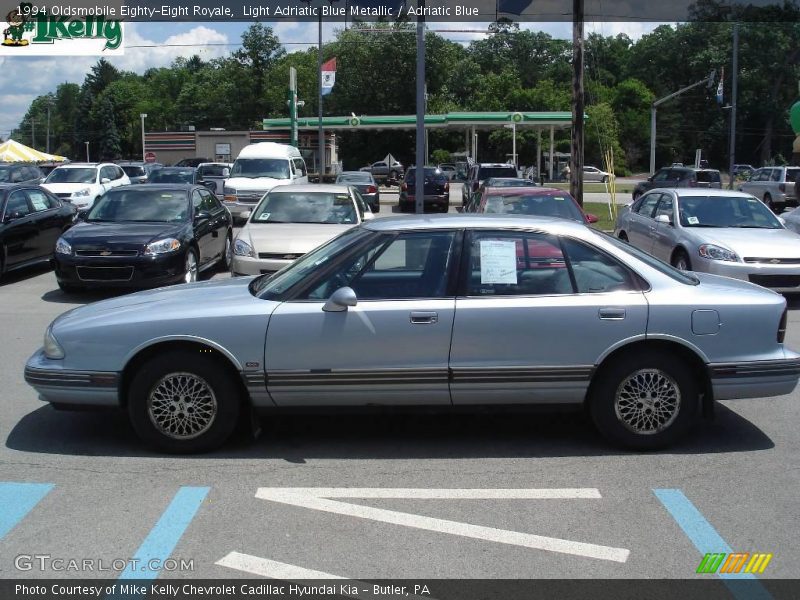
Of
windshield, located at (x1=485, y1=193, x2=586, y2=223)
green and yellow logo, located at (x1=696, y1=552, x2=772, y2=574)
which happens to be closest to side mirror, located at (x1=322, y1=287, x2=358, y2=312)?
green and yellow logo, located at (x1=696, y1=552, x2=772, y2=574)

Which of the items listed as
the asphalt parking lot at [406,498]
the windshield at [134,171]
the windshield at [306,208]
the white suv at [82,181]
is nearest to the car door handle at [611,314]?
the asphalt parking lot at [406,498]

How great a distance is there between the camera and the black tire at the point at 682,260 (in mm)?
12320

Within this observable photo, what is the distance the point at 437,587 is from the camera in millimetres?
3955

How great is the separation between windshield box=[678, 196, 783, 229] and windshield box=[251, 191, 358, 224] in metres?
5.02

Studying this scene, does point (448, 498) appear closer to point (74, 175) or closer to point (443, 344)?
point (443, 344)

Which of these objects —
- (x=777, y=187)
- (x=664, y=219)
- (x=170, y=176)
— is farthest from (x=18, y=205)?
(x=777, y=187)

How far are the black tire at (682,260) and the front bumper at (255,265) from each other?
5622 millimetres

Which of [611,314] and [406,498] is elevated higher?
[611,314]

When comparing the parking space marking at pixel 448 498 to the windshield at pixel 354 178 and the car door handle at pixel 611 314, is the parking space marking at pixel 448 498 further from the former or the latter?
the windshield at pixel 354 178

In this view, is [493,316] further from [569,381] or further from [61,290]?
[61,290]

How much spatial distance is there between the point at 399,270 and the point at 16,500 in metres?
2.72

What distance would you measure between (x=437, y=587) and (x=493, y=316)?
210 cm

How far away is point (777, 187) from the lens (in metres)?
34.3

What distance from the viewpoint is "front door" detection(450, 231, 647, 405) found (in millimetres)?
5621
